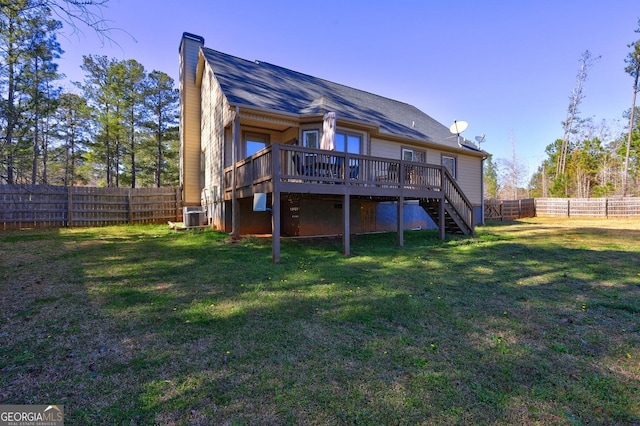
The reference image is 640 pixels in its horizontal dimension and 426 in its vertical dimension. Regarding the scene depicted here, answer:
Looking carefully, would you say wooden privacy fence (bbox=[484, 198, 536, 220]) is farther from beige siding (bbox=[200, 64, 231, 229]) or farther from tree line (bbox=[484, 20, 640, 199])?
beige siding (bbox=[200, 64, 231, 229])

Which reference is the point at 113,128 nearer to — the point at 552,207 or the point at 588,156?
the point at 552,207

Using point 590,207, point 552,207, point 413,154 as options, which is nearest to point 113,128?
point 413,154

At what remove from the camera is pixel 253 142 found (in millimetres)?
11211

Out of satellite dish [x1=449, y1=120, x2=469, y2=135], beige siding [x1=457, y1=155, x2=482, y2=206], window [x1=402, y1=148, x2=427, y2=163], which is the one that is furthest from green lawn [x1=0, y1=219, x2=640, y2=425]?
satellite dish [x1=449, y1=120, x2=469, y2=135]

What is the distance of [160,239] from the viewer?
9258 millimetres

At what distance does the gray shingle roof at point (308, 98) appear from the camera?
1009 centimetres

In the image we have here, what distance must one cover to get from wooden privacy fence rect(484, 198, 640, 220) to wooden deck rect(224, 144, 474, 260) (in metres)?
12.6

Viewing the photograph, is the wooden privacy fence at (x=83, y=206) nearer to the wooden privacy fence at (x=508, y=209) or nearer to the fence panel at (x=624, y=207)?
the wooden privacy fence at (x=508, y=209)

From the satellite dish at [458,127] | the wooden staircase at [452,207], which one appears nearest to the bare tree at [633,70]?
the satellite dish at [458,127]

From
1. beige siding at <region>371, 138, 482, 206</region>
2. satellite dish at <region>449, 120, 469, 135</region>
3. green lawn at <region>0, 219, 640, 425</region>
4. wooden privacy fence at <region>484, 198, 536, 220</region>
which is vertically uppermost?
satellite dish at <region>449, 120, 469, 135</region>

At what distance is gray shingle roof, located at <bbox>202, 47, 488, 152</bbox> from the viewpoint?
33.1ft

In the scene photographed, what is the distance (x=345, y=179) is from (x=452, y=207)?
4.90 metres

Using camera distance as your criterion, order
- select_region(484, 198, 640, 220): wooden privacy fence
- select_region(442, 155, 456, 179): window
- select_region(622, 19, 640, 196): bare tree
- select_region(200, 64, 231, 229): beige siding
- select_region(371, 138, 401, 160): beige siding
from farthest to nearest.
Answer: select_region(622, 19, 640, 196): bare tree → select_region(484, 198, 640, 220): wooden privacy fence → select_region(442, 155, 456, 179): window → select_region(371, 138, 401, 160): beige siding → select_region(200, 64, 231, 229): beige siding

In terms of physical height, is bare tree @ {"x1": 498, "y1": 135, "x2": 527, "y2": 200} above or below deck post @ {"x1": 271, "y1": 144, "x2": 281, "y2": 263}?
above
